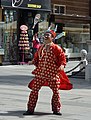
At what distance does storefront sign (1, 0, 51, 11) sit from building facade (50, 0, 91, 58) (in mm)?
1249

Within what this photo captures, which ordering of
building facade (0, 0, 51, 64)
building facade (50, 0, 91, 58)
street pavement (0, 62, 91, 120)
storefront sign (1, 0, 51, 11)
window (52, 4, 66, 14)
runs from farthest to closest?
building facade (50, 0, 91, 58)
window (52, 4, 66, 14)
building facade (0, 0, 51, 64)
storefront sign (1, 0, 51, 11)
street pavement (0, 62, 91, 120)

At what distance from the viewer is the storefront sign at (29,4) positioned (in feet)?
81.4

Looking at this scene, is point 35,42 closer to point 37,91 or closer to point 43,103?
point 43,103

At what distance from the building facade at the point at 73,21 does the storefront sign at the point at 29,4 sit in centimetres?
125

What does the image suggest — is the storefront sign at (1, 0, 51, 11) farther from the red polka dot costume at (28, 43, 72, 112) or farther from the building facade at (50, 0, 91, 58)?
the red polka dot costume at (28, 43, 72, 112)

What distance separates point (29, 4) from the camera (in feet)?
85.0

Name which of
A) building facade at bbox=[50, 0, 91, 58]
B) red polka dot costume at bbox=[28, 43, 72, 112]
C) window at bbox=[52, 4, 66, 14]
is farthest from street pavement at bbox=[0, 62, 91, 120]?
building facade at bbox=[50, 0, 91, 58]

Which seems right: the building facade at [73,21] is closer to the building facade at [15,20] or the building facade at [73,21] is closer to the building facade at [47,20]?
the building facade at [47,20]

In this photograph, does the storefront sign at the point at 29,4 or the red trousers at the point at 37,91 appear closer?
the red trousers at the point at 37,91

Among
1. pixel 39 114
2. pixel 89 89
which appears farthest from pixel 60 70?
pixel 89 89

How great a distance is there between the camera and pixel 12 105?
996 cm

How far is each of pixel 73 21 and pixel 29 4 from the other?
4887mm

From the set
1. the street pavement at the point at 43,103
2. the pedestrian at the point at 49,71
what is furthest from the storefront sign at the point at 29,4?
the pedestrian at the point at 49,71

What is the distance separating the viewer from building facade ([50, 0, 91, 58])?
28609mm
